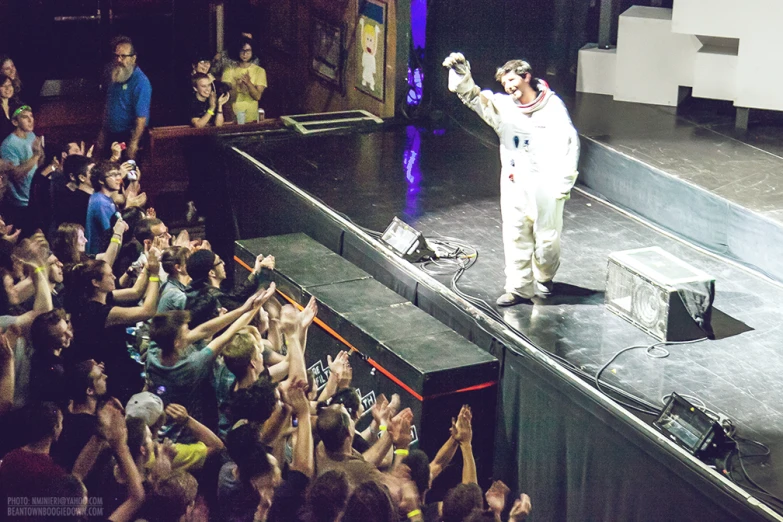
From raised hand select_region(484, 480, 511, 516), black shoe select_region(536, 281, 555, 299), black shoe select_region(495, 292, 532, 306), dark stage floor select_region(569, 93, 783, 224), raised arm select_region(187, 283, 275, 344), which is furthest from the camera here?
dark stage floor select_region(569, 93, 783, 224)

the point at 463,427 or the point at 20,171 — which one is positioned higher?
the point at 20,171

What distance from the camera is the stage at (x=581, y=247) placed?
4.90 meters

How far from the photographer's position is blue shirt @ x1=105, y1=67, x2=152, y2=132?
341 inches

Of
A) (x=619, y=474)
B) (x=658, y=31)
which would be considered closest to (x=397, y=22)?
(x=658, y=31)

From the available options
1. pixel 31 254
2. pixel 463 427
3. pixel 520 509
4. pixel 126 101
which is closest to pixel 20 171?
pixel 126 101

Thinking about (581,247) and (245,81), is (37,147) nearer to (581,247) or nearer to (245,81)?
(245,81)

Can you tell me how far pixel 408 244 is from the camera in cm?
647

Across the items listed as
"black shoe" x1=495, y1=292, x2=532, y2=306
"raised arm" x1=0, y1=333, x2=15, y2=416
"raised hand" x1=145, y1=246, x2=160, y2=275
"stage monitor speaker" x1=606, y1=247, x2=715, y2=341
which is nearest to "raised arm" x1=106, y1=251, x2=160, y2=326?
"raised hand" x1=145, y1=246, x2=160, y2=275

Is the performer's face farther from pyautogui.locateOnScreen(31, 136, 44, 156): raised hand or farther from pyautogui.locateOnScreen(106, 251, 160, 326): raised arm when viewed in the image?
pyautogui.locateOnScreen(31, 136, 44, 156): raised hand

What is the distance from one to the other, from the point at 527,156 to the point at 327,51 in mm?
4989

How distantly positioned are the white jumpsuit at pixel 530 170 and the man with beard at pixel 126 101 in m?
3.75

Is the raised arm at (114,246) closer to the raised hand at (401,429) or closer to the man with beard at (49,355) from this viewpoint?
the man with beard at (49,355)

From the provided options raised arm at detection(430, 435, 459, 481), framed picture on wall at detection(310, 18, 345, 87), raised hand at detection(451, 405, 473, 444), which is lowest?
raised arm at detection(430, 435, 459, 481)

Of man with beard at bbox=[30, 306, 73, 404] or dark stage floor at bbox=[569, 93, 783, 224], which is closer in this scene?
man with beard at bbox=[30, 306, 73, 404]
